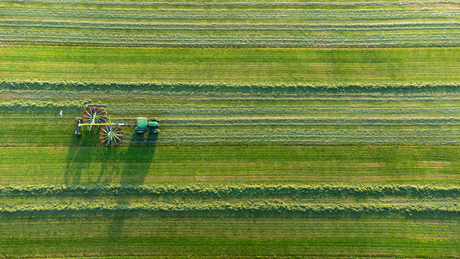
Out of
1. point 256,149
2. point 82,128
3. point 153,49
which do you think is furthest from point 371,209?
point 82,128

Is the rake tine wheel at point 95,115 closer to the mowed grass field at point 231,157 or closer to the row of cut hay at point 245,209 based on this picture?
the mowed grass field at point 231,157

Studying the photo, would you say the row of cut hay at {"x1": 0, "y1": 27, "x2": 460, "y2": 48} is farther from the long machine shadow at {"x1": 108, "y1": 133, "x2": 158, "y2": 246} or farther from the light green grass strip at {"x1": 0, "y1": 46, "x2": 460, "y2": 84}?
the long machine shadow at {"x1": 108, "y1": 133, "x2": 158, "y2": 246}

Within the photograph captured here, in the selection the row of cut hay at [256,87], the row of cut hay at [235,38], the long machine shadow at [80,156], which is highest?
the row of cut hay at [235,38]

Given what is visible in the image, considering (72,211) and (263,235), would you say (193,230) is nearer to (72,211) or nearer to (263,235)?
(263,235)

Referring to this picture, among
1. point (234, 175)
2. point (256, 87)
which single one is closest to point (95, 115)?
point (234, 175)

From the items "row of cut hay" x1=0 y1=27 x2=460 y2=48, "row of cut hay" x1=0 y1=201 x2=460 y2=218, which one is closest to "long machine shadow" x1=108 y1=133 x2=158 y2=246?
"row of cut hay" x1=0 y1=201 x2=460 y2=218

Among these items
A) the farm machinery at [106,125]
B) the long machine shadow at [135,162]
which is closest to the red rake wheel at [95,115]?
the farm machinery at [106,125]
